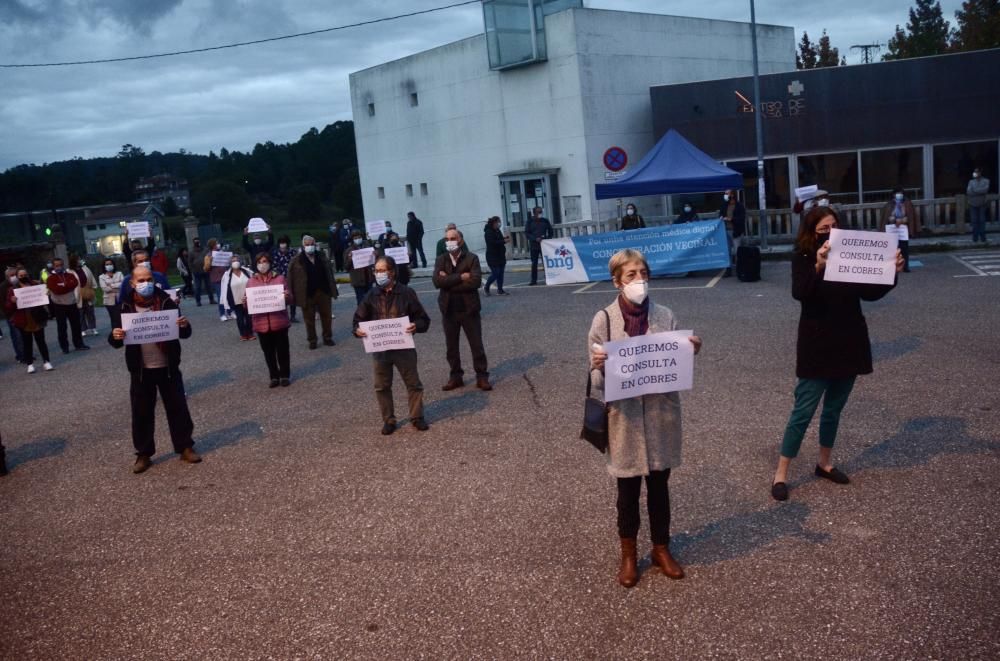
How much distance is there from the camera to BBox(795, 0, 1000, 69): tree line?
45053 mm

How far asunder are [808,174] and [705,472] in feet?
72.6

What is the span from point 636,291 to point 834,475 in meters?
2.62

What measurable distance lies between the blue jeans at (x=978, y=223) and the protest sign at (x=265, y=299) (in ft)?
56.2

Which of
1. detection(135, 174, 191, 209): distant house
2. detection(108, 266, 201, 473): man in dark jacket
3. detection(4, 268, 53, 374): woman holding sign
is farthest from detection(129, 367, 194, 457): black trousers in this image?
detection(135, 174, 191, 209): distant house

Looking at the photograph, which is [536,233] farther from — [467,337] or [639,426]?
[639,426]

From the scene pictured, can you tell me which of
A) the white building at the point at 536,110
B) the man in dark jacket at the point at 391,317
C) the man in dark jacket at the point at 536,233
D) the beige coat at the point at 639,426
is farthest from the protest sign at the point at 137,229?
the beige coat at the point at 639,426

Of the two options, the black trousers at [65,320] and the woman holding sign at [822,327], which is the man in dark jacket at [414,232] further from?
the woman holding sign at [822,327]

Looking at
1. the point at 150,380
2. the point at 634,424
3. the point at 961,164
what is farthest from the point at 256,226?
the point at 634,424

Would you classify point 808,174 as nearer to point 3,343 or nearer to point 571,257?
point 571,257

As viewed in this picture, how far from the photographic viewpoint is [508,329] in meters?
15.2

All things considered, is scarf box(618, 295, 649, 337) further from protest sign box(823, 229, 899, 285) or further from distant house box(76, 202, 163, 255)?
distant house box(76, 202, 163, 255)

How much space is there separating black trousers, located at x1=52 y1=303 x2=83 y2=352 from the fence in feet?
42.3

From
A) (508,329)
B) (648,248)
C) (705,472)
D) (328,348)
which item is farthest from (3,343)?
(705,472)

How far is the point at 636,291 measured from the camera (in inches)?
198
